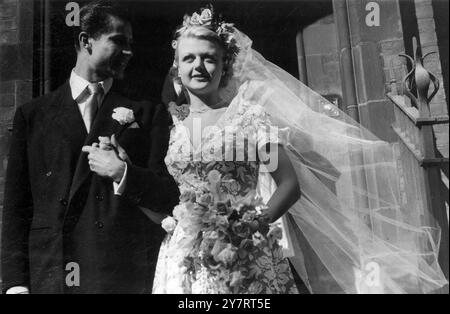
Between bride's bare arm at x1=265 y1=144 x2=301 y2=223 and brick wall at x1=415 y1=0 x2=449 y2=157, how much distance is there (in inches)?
52.9

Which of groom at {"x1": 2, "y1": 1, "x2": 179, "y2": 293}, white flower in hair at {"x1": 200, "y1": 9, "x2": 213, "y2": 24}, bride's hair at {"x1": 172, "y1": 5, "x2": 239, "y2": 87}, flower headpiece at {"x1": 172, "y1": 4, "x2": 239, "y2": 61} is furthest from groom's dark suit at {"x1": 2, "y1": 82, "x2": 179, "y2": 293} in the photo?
white flower in hair at {"x1": 200, "y1": 9, "x2": 213, "y2": 24}

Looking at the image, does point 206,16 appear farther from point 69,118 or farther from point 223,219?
point 223,219

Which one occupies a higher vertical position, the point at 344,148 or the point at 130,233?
the point at 344,148

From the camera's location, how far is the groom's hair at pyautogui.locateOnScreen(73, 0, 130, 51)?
4426mm

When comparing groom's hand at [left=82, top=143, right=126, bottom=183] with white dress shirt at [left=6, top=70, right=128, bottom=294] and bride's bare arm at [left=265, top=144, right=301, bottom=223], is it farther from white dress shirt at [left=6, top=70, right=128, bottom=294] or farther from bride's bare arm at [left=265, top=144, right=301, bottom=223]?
bride's bare arm at [left=265, top=144, right=301, bottom=223]

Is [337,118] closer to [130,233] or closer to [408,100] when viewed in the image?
[408,100]

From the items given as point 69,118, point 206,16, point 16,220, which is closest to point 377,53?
point 206,16

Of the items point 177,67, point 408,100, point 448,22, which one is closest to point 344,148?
point 408,100

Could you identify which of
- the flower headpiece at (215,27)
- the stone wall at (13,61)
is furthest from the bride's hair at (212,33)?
the stone wall at (13,61)

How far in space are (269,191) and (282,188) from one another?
0.10 meters
